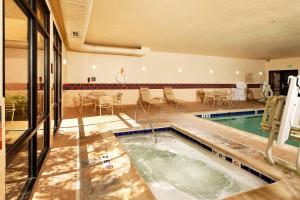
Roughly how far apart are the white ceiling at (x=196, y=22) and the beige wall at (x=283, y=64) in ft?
14.0

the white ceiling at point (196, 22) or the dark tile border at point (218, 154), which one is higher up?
the white ceiling at point (196, 22)

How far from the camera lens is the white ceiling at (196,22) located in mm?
3832

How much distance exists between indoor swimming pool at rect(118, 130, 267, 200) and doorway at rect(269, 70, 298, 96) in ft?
33.7

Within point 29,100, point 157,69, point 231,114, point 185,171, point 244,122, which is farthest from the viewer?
point 157,69

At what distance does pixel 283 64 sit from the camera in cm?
1130

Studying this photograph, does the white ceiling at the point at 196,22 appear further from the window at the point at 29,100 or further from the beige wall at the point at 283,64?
the beige wall at the point at 283,64

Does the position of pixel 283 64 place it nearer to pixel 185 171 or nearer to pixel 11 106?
pixel 185 171

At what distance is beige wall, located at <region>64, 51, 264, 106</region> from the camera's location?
811cm

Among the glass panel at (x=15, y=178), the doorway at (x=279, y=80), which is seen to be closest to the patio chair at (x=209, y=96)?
the doorway at (x=279, y=80)

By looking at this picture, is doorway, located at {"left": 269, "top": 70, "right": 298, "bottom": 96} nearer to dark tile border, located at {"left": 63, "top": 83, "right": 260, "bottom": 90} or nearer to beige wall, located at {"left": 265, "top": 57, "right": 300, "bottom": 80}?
beige wall, located at {"left": 265, "top": 57, "right": 300, "bottom": 80}

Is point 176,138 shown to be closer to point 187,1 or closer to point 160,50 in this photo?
point 187,1

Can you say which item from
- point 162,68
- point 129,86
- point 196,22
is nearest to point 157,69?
point 162,68

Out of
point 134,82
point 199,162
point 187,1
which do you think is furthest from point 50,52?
point 134,82

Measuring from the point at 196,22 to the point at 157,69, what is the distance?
4.58 metres
